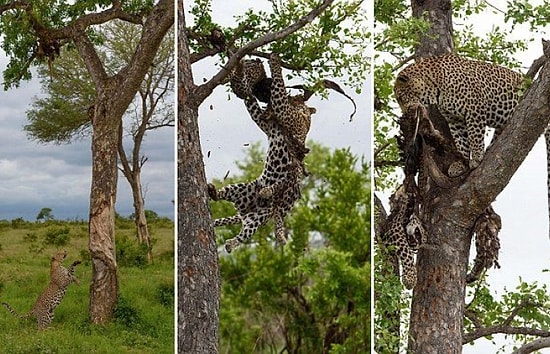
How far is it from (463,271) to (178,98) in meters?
1.55

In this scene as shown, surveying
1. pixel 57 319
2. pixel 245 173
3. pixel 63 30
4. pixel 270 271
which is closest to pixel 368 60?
pixel 245 173

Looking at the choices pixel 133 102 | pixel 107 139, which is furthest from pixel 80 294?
pixel 133 102

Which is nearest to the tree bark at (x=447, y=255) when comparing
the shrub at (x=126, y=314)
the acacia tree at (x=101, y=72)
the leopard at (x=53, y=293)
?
the shrub at (x=126, y=314)

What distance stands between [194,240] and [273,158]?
45cm

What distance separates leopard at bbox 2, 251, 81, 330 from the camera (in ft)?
11.6

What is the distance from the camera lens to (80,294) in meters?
3.66

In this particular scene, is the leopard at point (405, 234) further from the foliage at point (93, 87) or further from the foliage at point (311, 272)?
the foliage at point (93, 87)

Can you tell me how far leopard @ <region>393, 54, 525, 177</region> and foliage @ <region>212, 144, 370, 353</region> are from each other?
0.51 meters

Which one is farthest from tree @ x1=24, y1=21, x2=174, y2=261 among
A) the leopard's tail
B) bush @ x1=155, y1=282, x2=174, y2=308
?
the leopard's tail

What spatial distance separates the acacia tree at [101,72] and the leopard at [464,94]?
3.61ft

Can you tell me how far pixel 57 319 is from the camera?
3576mm

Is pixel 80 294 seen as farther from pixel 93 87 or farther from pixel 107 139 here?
pixel 93 87

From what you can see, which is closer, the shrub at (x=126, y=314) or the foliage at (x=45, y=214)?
the foliage at (x=45, y=214)

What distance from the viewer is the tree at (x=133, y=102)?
Result: 11.9 ft
